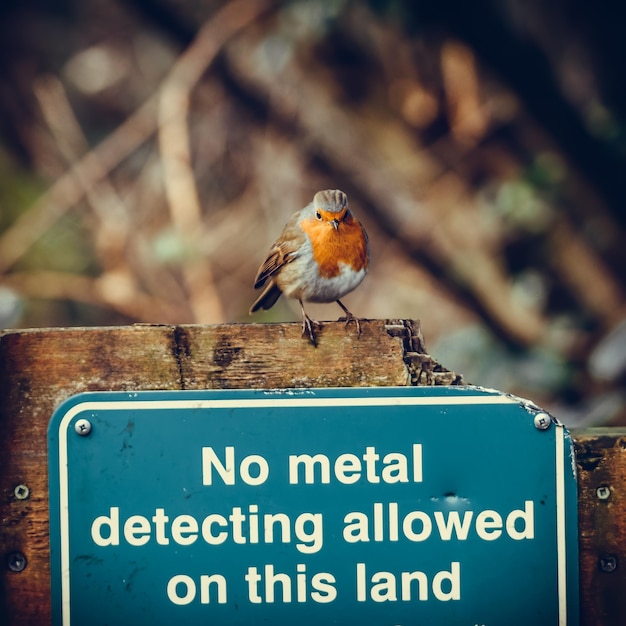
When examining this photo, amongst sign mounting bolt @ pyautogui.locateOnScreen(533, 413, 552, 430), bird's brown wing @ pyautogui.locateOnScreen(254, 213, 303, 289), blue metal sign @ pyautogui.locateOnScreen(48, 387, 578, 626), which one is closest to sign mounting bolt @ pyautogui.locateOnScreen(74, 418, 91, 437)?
blue metal sign @ pyautogui.locateOnScreen(48, 387, 578, 626)

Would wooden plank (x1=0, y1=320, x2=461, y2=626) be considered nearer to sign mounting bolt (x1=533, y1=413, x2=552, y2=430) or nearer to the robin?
sign mounting bolt (x1=533, y1=413, x2=552, y2=430)

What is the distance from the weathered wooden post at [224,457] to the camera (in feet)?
4.26

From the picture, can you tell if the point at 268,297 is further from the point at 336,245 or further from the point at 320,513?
the point at 320,513

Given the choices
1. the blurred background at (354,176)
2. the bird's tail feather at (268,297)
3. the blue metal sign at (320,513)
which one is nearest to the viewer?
the blue metal sign at (320,513)

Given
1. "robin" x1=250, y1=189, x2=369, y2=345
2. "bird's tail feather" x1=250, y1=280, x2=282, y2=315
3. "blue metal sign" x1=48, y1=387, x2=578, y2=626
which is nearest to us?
"blue metal sign" x1=48, y1=387, x2=578, y2=626

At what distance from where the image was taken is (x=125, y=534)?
1299mm

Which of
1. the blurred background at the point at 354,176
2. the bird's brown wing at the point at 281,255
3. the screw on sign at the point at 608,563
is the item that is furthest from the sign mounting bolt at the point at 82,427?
the blurred background at the point at 354,176

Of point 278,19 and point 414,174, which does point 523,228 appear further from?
point 278,19

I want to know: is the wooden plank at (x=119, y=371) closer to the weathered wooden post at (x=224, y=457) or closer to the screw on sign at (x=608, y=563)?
the weathered wooden post at (x=224, y=457)

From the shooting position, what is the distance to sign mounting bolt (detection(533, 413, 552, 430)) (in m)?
1.31

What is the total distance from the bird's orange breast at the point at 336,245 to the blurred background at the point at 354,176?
136 cm

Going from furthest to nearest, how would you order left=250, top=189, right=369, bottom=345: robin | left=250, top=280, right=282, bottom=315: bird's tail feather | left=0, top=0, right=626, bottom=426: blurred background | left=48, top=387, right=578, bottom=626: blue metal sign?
1. left=0, top=0, right=626, bottom=426: blurred background
2. left=250, top=280, right=282, bottom=315: bird's tail feather
3. left=250, top=189, right=369, bottom=345: robin
4. left=48, top=387, right=578, bottom=626: blue metal sign

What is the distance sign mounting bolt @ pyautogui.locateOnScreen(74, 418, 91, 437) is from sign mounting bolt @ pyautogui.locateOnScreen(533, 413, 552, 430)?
2.22 ft

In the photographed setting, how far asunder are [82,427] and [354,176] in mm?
2722
